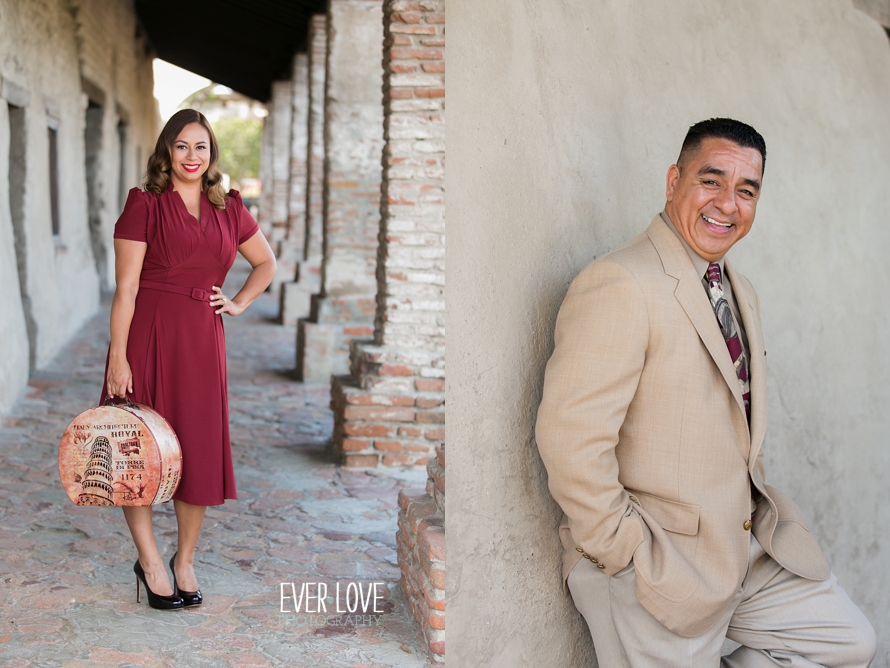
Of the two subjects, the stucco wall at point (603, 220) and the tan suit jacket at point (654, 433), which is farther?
the stucco wall at point (603, 220)

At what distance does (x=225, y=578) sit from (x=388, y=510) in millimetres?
1191

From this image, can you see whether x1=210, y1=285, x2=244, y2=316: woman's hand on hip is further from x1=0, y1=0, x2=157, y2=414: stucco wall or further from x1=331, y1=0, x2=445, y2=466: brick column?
x1=0, y1=0, x2=157, y2=414: stucco wall

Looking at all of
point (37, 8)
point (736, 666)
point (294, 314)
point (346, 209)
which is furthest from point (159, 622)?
point (294, 314)

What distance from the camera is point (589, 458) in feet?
7.30

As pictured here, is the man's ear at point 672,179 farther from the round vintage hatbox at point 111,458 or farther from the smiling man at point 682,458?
the round vintage hatbox at point 111,458

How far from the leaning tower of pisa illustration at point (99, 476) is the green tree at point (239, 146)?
3507cm

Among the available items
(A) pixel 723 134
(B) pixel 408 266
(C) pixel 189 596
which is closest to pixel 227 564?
(C) pixel 189 596

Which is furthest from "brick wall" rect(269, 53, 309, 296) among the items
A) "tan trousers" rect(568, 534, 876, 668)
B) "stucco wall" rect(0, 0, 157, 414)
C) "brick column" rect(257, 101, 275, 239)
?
"tan trousers" rect(568, 534, 876, 668)

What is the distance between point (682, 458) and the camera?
2.38m

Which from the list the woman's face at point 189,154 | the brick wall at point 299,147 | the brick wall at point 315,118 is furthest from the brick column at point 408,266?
the brick wall at point 299,147

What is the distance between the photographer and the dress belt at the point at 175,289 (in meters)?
3.19

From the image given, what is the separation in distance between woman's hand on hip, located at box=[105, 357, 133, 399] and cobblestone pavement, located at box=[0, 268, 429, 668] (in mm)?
801

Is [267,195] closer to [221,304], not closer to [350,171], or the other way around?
[350,171]

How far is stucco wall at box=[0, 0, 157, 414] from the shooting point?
22.2 feet
